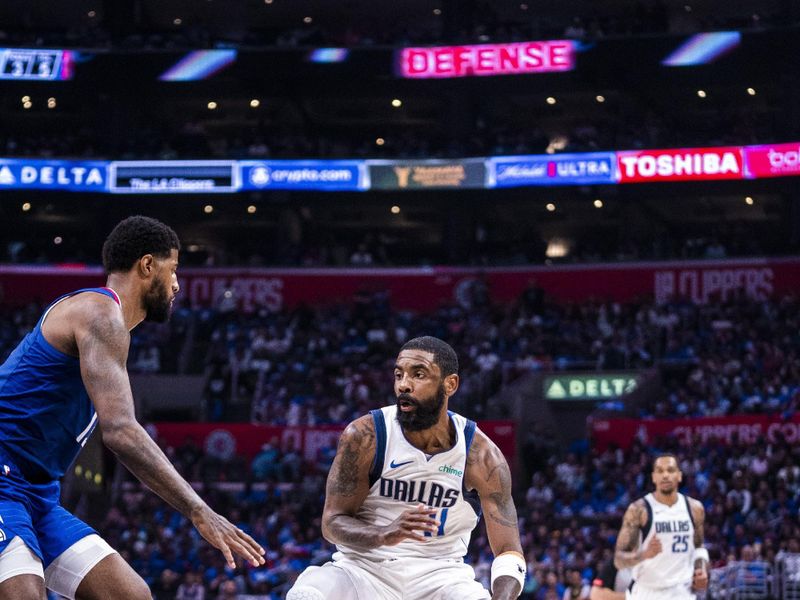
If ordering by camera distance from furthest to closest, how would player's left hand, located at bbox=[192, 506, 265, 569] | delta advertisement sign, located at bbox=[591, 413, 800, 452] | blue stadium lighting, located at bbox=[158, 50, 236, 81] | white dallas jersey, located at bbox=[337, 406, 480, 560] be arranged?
blue stadium lighting, located at bbox=[158, 50, 236, 81], delta advertisement sign, located at bbox=[591, 413, 800, 452], white dallas jersey, located at bbox=[337, 406, 480, 560], player's left hand, located at bbox=[192, 506, 265, 569]

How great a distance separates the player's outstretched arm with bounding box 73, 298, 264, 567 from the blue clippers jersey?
207mm

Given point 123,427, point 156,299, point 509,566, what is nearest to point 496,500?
point 509,566

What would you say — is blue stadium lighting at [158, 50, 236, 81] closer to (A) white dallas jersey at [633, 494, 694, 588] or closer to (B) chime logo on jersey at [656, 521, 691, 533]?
(A) white dallas jersey at [633, 494, 694, 588]

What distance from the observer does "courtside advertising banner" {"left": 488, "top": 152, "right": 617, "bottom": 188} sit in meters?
40.9

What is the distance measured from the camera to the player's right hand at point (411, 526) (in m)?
7.11

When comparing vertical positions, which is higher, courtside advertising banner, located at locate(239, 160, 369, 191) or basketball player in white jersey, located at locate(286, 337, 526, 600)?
courtside advertising banner, located at locate(239, 160, 369, 191)

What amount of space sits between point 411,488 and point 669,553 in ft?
21.5

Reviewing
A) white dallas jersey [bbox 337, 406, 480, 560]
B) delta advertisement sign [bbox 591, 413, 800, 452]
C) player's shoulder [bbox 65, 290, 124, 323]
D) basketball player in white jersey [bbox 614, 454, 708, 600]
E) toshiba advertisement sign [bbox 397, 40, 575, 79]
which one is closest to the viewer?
player's shoulder [bbox 65, 290, 124, 323]

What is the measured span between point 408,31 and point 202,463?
2098 centimetres

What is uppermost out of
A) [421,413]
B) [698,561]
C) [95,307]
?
[95,307]

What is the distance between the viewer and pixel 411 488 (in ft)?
26.0

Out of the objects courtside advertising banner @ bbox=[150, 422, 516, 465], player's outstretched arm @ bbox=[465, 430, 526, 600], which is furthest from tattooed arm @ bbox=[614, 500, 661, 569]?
courtside advertising banner @ bbox=[150, 422, 516, 465]

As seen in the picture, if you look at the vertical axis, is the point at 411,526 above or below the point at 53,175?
below

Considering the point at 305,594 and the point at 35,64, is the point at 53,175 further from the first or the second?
the point at 305,594
